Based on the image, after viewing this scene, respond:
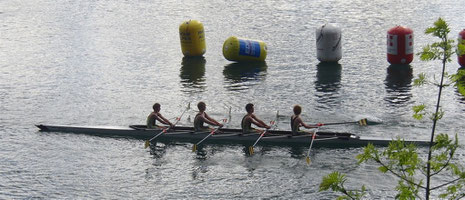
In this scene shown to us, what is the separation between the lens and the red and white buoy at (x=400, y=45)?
133ft

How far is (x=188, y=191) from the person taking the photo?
85.7 ft

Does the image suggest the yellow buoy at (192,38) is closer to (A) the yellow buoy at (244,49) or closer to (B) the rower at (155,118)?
(A) the yellow buoy at (244,49)

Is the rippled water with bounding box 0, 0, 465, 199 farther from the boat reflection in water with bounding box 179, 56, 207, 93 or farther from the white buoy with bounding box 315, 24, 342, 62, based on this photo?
the white buoy with bounding box 315, 24, 342, 62

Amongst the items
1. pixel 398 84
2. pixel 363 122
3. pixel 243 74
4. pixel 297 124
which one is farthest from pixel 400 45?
pixel 297 124

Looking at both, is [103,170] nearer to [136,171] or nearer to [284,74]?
[136,171]

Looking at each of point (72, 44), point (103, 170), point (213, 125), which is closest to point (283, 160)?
point (213, 125)

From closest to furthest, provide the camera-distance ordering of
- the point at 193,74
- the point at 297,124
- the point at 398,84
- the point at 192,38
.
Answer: the point at 297,124, the point at 398,84, the point at 193,74, the point at 192,38

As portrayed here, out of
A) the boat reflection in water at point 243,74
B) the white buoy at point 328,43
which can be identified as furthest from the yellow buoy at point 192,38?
the white buoy at point 328,43

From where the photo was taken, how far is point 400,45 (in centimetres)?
4091

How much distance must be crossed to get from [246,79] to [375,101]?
8472mm

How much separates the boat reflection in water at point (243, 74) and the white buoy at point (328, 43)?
3540mm

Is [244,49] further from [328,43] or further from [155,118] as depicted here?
[155,118]

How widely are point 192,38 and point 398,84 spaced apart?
46.5ft

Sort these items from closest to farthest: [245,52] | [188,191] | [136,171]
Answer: [188,191], [136,171], [245,52]
